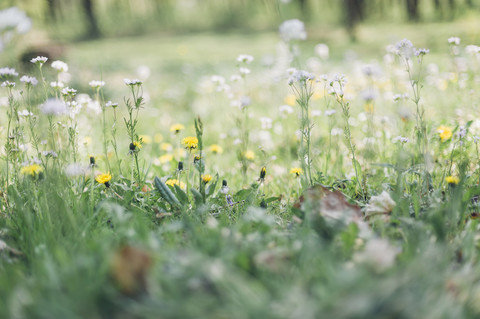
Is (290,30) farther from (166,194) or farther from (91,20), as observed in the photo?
(91,20)

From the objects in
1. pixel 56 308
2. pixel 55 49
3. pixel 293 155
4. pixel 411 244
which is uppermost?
Answer: pixel 55 49

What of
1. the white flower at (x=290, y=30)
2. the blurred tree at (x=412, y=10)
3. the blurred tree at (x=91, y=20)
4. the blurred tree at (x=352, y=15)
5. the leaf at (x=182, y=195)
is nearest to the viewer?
the white flower at (x=290, y=30)

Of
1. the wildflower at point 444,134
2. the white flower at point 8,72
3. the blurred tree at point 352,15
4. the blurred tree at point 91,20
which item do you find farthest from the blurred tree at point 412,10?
the white flower at point 8,72

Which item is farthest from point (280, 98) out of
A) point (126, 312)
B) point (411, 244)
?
point (126, 312)

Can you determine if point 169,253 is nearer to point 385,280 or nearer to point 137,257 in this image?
point 137,257

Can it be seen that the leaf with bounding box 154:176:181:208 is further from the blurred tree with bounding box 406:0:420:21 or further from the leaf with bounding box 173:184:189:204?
the blurred tree with bounding box 406:0:420:21

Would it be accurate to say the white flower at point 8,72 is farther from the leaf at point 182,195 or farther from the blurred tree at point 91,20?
the blurred tree at point 91,20

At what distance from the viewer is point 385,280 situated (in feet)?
2.85

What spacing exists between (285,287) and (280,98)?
3.78 m

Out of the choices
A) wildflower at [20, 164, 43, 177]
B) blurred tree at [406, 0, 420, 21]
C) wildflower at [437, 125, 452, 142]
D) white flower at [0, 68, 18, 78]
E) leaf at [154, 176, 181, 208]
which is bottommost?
wildflower at [437, 125, 452, 142]

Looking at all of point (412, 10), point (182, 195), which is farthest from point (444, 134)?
point (412, 10)

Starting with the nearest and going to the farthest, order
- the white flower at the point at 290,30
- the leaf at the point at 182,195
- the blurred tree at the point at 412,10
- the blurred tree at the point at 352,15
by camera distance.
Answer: the white flower at the point at 290,30, the leaf at the point at 182,195, the blurred tree at the point at 352,15, the blurred tree at the point at 412,10

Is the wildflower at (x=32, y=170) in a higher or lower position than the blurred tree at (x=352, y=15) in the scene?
lower

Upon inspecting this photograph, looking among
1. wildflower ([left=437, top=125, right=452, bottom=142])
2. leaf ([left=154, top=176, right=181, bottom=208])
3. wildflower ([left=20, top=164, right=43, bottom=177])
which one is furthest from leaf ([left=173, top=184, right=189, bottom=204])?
wildflower ([left=437, top=125, right=452, bottom=142])
